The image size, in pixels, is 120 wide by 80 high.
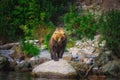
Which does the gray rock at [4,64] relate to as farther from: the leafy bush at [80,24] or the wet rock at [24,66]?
the leafy bush at [80,24]

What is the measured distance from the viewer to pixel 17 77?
65.9ft

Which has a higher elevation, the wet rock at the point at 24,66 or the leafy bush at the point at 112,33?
the leafy bush at the point at 112,33

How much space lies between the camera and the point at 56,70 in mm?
20578

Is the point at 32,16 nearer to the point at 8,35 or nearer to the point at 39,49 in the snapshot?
the point at 8,35

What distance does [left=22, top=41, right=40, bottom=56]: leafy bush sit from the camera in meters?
25.5

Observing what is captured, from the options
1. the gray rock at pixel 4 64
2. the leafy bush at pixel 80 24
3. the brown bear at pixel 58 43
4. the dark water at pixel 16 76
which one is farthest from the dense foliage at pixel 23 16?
the brown bear at pixel 58 43

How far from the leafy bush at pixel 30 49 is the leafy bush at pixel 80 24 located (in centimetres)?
277

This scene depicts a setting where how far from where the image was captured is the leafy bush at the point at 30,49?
25475mm

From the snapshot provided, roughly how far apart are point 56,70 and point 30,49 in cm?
553

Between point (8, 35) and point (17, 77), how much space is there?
8.82 m

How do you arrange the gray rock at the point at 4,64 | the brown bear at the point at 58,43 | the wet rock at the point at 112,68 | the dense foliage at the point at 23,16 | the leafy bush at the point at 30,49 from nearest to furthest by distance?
the brown bear at the point at 58,43 → the wet rock at the point at 112,68 → the gray rock at the point at 4,64 → the leafy bush at the point at 30,49 → the dense foliage at the point at 23,16

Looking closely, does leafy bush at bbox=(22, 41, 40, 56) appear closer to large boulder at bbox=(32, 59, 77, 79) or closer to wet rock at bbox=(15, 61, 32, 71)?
wet rock at bbox=(15, 61, 32, 71)

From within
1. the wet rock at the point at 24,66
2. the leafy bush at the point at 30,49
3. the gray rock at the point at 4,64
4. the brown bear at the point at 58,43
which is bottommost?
the leafy bush at the point at 30,49

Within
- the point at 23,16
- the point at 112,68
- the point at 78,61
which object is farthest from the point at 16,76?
the point at 23,16
